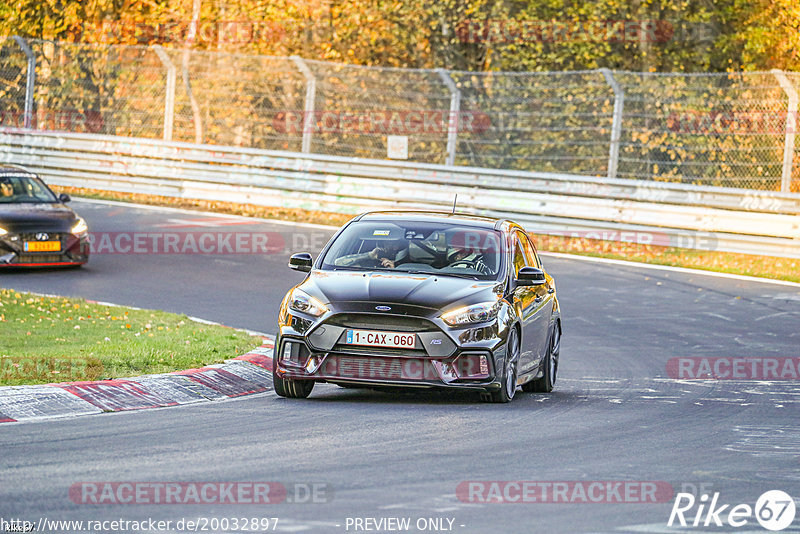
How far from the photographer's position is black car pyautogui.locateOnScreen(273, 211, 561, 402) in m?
10.7

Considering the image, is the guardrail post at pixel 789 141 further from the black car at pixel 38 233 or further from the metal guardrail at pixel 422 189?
the black car at pixel 38 233

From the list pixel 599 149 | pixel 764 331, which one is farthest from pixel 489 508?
pixel 599 149

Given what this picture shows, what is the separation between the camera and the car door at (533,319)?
11828 mm

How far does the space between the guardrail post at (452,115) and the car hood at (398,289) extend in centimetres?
1487

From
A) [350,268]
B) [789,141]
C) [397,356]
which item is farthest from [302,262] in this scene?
[789,141]

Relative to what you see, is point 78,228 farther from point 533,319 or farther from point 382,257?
point 533,319

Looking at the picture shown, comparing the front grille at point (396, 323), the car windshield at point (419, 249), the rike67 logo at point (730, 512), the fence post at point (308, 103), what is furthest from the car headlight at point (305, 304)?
the fence post at point (308, 103)

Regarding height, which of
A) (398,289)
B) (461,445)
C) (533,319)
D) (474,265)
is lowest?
(461,445)

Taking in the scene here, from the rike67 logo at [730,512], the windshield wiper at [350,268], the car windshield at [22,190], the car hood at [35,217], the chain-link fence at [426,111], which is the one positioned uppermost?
the chain-link fence at [426,111]

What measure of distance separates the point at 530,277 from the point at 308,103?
16.4m

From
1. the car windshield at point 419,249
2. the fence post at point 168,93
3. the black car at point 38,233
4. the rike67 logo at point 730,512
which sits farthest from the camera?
the fence post at point 168,93

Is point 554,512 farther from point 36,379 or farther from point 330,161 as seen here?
point 330,161

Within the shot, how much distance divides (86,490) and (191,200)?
22.7m

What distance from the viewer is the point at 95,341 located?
13.4 metres
